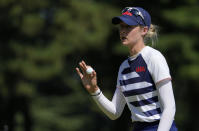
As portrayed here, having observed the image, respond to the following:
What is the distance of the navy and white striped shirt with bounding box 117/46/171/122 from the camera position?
12.2 ft

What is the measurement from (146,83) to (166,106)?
257 millimetres

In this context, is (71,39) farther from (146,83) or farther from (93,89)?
(146,83)

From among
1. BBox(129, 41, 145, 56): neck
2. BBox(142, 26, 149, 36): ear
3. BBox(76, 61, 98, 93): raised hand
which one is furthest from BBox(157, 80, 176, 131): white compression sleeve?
BBox(76, 61, 98, 93): raised hand

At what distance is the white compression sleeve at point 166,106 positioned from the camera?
362 centimetres

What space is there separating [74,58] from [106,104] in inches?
702

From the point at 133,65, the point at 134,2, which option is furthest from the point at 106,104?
the point at 134,2

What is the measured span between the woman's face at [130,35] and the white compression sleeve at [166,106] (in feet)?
1.59

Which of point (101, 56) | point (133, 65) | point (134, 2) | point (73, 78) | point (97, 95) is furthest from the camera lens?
point (73, 78)

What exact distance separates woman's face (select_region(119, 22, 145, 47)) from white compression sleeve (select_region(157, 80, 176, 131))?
0.48 m

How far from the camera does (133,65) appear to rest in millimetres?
3934

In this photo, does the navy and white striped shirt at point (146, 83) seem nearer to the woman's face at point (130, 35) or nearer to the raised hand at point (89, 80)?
the woman's face at point (130, 35)

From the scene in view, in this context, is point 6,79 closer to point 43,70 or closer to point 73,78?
point 43,70

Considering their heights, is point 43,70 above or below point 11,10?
below

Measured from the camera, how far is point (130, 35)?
3.98 m
